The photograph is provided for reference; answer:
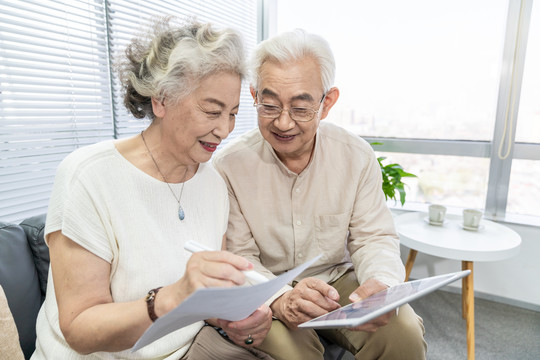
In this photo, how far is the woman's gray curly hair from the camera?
91cm

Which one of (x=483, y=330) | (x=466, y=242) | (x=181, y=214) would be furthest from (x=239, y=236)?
(x=483, y=330)

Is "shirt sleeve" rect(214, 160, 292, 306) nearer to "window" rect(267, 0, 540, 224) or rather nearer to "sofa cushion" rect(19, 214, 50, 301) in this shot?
"sofa cushion" rect(19, 214, 50, 301)

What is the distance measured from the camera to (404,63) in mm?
2773

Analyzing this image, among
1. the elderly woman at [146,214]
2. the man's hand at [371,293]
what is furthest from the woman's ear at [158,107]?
the man's hand at [371,293]

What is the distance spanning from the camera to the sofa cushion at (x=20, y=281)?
1066 mm

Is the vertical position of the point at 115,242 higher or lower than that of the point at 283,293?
higher

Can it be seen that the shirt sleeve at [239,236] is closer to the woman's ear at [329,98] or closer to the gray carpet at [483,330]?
the woman's ear at [329,98]

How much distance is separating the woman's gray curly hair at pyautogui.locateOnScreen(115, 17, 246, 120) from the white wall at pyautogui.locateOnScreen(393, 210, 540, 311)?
2.34m

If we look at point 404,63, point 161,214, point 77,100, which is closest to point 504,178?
point 404,63

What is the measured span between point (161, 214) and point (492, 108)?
2526mm

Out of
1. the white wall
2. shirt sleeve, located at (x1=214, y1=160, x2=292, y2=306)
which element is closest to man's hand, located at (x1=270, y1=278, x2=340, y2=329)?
shirt sleeve, located at (x1=214, y1=160, x2=292, y2=306)

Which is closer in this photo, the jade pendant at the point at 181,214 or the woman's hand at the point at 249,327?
the woman's hand at the point at 249,327

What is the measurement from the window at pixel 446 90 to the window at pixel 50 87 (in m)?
1.73

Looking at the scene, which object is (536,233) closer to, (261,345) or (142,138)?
(261,345)
